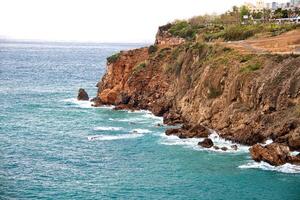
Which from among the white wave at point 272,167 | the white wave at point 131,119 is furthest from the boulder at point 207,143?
the white wave at point 131,119

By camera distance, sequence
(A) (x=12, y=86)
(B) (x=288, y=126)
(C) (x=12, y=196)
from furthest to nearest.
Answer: (A) (x=12, y=86) < (B) (x=288, y=126) < (C) (x=12, y=196)

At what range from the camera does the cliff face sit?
7619 cm

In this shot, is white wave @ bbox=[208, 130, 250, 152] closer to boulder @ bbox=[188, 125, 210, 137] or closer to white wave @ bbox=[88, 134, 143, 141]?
boulder @ bbox=[188, 125, 210, 137]

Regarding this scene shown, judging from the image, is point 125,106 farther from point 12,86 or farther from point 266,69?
point 12,86

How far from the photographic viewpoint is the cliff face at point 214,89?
7619 cm

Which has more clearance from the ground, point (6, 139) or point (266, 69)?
point (266, 69)

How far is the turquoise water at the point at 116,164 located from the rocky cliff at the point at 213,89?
4723mm

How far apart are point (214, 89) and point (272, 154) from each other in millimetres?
27353

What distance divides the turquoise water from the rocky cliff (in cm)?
472

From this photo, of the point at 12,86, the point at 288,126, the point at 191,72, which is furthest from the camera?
the point at 12,86

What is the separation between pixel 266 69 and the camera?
84.5 metres

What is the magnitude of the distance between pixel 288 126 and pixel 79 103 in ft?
194

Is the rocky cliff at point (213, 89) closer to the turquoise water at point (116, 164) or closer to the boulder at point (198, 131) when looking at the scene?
the boulder at point (198, 131)

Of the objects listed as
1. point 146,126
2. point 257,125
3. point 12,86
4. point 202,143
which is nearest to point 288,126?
point 257,125
